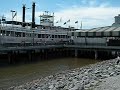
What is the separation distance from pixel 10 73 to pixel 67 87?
2053 cm

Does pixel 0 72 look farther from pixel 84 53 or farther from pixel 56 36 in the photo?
pixel 56 36

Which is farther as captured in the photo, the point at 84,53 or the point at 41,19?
the point at 41,19

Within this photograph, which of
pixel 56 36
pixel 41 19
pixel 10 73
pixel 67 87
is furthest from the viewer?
pixel 41 19

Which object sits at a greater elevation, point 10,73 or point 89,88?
point 89,88

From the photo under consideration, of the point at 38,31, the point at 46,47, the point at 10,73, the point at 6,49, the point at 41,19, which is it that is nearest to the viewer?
the point at 10,73

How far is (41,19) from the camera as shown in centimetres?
9081

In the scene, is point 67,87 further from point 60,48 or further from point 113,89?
point 60,48

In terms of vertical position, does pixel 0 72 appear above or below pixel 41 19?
below

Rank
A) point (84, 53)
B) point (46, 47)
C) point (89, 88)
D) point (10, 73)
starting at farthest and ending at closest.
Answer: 1. point (84, 53)
2. point (46, 47)
3. point (10, 73)
4. point (89, 88)

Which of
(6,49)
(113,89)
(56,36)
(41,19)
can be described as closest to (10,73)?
(6,49)

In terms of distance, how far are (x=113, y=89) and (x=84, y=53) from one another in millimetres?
48097

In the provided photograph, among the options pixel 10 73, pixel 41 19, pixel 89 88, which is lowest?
pixel 10 73

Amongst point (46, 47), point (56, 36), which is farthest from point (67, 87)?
point (56, 36)

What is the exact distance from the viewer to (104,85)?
547 inches
